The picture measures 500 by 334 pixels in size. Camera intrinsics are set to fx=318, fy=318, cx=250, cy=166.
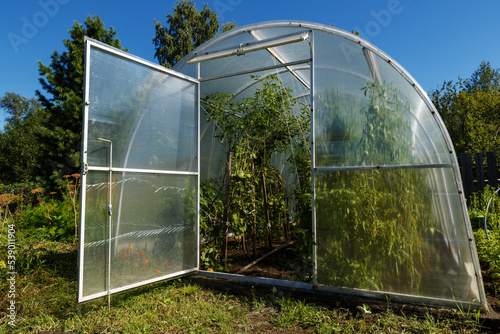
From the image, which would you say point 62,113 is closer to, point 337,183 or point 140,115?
point 140,115

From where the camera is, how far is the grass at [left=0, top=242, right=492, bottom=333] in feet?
9.09

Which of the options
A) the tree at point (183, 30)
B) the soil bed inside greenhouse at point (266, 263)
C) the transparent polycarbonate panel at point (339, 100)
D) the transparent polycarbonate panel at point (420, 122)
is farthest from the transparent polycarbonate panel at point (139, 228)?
the tree at point (183, 30)

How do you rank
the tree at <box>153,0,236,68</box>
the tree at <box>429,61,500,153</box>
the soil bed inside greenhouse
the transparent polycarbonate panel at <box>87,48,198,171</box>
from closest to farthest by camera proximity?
the transparent polycarbonate panel at <box>87,48,198,171</box> < the soil bed inside greenhouse < the tree at <box>429,61,500,153</box> < the tree at <box>153,0,236,68</box>

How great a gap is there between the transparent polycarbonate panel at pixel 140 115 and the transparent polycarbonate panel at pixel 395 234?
1.84 metres

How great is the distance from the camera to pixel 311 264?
3621 millimetres

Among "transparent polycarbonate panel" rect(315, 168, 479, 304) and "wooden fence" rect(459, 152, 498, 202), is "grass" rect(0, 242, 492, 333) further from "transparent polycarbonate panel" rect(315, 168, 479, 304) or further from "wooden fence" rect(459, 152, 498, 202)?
"wooden fence" rect(459, 152, 498, 202)

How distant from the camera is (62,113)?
28.3 ft

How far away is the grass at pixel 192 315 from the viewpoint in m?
2.77

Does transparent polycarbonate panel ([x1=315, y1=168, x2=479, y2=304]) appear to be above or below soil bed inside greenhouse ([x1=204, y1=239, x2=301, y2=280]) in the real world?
above

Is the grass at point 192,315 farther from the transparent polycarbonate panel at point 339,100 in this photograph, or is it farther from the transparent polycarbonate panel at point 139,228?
the transparent polycarbonate panel at point 339,100

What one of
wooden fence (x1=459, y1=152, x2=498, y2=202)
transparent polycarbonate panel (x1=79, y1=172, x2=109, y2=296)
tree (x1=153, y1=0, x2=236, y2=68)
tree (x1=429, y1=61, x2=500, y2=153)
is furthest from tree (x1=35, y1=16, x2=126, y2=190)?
tree (x1=429, y1=61, x2=500, y2=153)

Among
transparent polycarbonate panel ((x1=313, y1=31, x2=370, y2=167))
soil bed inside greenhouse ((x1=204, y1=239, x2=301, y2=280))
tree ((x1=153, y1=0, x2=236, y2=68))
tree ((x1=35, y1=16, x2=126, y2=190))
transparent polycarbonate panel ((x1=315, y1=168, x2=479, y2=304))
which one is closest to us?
transparent polycarbonate panel ((x1=315, y1=168, x2=479, y2=304))

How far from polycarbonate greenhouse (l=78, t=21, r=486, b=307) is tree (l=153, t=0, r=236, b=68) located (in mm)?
14624

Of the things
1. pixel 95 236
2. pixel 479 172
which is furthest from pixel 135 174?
pixel 479 172
